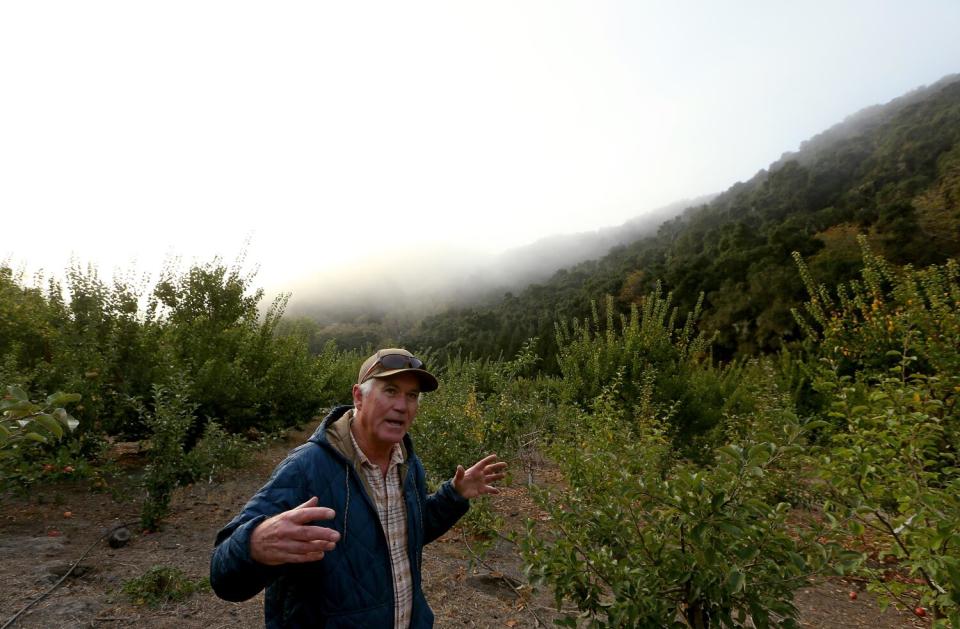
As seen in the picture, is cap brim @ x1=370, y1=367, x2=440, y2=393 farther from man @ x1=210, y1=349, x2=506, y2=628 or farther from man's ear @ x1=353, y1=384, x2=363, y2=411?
man's ear @ x1=353, y1=384, x2=363, y2=411

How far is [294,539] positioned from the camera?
129cm

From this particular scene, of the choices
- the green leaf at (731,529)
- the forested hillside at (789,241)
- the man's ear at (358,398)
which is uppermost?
the man's ear at (358,398)

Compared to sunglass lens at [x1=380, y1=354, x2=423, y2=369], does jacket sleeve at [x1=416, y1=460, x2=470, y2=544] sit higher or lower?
lower

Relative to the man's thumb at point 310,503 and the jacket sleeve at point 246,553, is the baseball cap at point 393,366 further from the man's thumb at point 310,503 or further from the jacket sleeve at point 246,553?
the man's thumb at point 310,503

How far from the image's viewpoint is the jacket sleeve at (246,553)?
137 centimetres

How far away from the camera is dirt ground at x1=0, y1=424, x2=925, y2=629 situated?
335cm

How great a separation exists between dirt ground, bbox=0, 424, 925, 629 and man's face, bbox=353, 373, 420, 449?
135cm

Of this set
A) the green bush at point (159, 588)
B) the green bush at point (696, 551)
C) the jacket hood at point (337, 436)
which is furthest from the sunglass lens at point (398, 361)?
the green bush at point (159, 588)

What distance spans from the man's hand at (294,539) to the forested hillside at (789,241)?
14555 mm

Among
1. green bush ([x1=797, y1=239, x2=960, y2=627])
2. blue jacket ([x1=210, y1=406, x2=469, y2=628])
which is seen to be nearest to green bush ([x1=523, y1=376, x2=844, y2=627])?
green bush ([x1=797, y1=239, x2=960, y2=627])

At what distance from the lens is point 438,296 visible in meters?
137

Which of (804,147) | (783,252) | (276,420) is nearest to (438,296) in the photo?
(804,147)

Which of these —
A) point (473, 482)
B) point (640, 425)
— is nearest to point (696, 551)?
point (473, 482)

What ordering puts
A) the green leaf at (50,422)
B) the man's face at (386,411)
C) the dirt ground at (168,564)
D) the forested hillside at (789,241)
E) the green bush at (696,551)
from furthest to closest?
the forested hillside at (789,241) → the dirt ground at (168,564) → the man's face at (386,411) → the green bush at (696,551) → the green leaf at (50,422)
